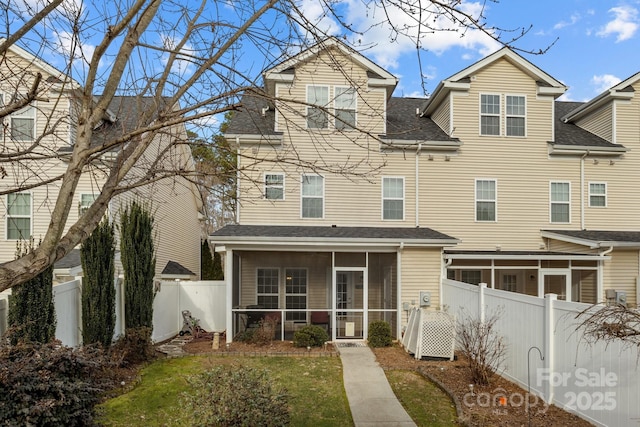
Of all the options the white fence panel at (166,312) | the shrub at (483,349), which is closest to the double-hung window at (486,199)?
the shrub at (483,349)

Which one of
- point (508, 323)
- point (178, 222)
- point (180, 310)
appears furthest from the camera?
point (178, 222)

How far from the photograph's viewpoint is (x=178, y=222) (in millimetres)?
20359

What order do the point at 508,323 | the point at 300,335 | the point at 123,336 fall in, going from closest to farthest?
the point at 508,323 → the point at 123,336 → the point at 300,335

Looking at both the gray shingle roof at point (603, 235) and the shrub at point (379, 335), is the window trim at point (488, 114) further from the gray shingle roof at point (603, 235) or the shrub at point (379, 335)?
the shrub at point (379, 335)

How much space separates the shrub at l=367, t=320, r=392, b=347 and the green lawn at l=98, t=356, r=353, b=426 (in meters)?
1.62

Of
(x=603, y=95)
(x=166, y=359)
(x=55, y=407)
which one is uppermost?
(x=603, y=95)

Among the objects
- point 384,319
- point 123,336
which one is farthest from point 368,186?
point 123,336

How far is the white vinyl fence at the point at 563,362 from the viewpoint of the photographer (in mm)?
5391

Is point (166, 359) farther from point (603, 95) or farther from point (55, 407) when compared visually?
point (603, 95)

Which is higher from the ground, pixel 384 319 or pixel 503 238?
pixel 503 238

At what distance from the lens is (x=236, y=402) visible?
4.44 m

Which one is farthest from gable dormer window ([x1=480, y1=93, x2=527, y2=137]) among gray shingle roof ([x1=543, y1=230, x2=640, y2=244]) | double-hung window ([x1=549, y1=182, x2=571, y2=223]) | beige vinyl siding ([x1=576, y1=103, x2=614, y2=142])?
gray shingle roof ([x1=543, y1=230, x2=640, y2=244])

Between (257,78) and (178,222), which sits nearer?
(257,78)

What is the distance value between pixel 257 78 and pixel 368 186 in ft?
32.3
